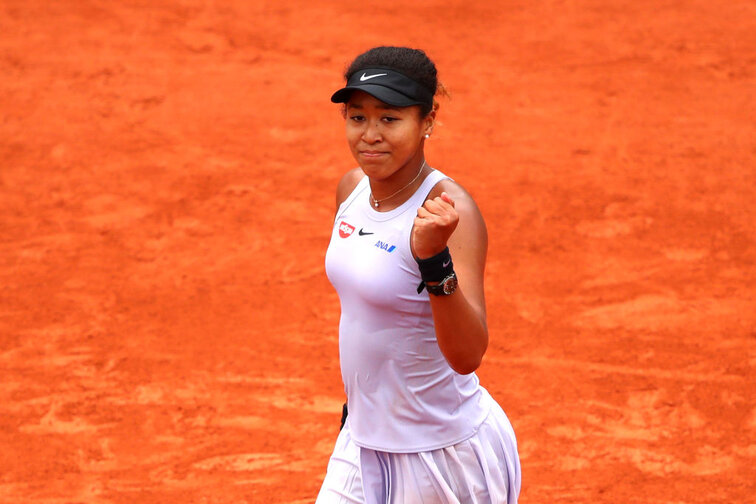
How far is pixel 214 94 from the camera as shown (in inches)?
453

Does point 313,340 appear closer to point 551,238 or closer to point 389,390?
point 551,238

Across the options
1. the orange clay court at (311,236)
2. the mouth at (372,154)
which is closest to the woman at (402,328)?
the mouth at (372,154)

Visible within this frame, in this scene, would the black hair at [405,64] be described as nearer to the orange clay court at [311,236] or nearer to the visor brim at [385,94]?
the visor brim at [385,94]

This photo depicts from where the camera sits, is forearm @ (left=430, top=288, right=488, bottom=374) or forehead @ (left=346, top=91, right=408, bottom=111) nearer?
forearm @ (left=430, top=288, right=488, bottom=374)

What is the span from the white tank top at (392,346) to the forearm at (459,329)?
7.2 inches

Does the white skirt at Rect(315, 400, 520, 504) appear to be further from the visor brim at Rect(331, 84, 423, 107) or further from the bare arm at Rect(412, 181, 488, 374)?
the visor brim at Rect(331, 84, 423, 107)

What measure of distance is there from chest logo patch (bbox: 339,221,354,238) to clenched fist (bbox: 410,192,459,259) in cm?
45

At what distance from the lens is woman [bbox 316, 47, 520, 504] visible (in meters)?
3.04

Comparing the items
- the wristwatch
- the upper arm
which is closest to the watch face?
the wristwatch

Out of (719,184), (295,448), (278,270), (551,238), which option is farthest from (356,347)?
(719,184)

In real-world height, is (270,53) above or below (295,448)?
above

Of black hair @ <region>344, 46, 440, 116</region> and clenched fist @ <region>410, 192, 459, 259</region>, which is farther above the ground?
black hair @ <region>344, 46, 440, 116</region>

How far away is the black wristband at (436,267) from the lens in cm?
280

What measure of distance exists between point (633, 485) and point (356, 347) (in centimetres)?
319
